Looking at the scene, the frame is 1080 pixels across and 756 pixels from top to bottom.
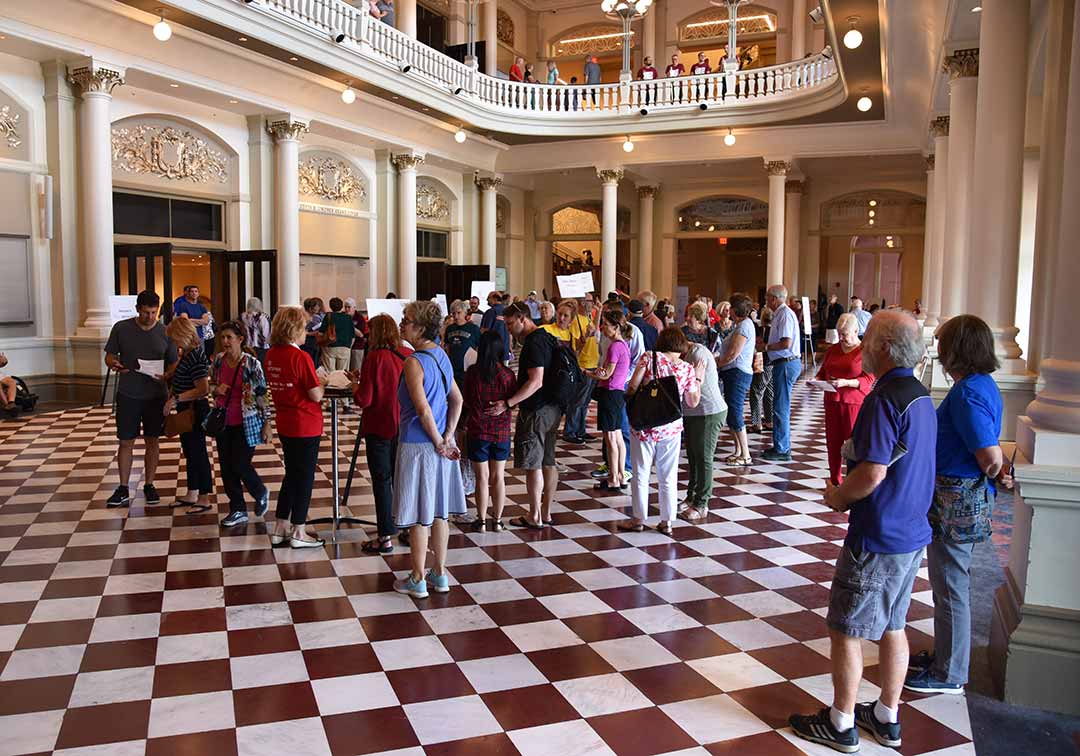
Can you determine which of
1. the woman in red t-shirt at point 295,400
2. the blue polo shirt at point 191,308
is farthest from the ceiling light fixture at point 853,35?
the blue polo shirt at point 191,308

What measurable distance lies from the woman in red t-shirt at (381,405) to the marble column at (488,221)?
16.3 m

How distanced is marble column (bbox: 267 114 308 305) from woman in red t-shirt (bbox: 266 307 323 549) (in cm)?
995

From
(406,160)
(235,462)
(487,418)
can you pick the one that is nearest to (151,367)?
(235,462)

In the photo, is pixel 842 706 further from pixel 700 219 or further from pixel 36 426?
pixel 700 219

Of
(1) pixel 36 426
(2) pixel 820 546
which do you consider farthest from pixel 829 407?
(1) pixel 36 426

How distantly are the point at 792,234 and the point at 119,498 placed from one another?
62.6 ft

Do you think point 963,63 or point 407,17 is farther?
point 407,17

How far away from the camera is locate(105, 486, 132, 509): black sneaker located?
20.8 feet

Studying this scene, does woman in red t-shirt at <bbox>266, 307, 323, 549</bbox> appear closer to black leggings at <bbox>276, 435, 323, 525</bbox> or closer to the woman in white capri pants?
black leggings at <bbox>276, 435, 323, 525</bbox>

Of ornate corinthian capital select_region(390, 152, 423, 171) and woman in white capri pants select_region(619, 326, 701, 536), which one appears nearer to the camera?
woman in white capri pants select_region(619, 326, 701, 536)

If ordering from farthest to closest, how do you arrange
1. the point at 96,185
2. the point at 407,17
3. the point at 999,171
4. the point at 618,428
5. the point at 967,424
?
the point at 407,17, the point at 96,185, the point at 999,171, the point at 618,428, the point at 967,424

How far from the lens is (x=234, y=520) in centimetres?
590

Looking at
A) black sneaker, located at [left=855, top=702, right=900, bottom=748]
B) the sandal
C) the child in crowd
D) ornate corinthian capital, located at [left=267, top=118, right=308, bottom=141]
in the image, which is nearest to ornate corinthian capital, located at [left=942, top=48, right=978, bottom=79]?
the child in crowd

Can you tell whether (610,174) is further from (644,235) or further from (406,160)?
(406,160)
